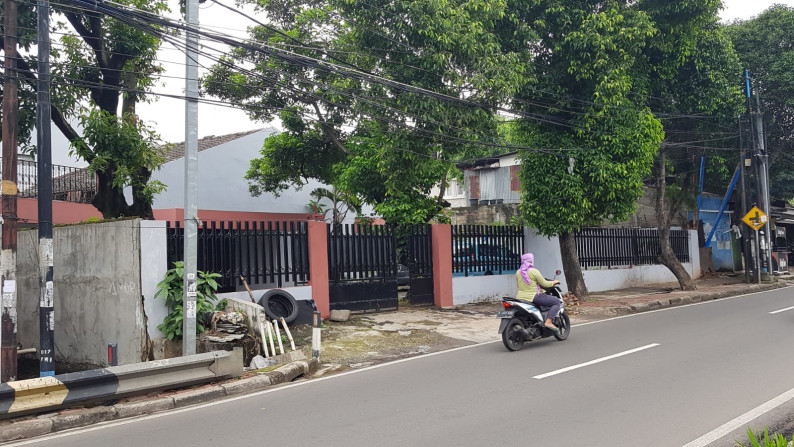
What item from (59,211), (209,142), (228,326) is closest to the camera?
(228,326)

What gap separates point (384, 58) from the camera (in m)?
13.4

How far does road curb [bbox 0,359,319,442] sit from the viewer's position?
6.04 meters

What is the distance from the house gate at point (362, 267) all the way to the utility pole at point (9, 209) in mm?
6344

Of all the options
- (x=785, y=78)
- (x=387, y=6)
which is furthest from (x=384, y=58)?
(x=785, y=78)

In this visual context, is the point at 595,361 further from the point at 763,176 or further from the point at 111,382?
the point at 763,176

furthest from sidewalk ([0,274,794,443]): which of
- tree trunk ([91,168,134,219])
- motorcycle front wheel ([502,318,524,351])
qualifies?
tree trunk ([91,168,134,219])

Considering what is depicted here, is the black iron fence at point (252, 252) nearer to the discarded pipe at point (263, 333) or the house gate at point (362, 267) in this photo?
the house gate at point (362, 267)

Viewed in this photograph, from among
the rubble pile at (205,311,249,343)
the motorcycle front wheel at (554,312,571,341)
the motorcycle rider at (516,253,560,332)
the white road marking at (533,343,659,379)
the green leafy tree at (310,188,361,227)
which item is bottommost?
the white road marking at (533,343,659,379)

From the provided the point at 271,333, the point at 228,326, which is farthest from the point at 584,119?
the point at 228,326

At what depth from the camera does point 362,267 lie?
1366 cm

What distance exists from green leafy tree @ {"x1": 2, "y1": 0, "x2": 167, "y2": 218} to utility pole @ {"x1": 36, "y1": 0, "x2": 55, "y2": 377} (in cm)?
354

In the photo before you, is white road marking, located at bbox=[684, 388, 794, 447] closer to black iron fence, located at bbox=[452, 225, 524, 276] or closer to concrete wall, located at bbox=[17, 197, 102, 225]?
black iron fence, located at bbox=[452, 225, 524, 276]

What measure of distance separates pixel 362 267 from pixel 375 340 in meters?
2.96

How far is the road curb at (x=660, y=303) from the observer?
14.7 meters
